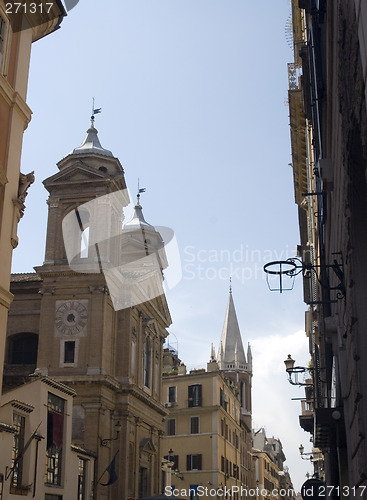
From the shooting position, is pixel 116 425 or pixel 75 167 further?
pixel 75 167

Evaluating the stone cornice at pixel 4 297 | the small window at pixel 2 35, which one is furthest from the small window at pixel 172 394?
the small window at pixel 2 35

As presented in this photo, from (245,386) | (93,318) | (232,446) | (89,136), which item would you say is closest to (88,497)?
(93,318)

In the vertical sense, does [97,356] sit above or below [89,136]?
below

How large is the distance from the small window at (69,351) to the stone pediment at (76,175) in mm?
10389

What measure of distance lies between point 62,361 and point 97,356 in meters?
2.04

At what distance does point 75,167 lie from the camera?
4247 cm

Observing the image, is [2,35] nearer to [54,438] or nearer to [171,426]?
[54,438]

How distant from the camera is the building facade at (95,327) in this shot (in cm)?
3703

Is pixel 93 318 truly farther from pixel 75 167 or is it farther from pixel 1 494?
pixel 1 494

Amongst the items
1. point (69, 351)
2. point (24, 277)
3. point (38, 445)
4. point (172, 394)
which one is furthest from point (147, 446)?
point (38, 445)

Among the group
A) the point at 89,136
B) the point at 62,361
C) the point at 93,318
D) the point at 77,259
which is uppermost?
the point at 89,136

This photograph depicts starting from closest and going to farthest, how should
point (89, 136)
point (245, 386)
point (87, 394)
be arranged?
1. point (87, 394)
2. point (89, 136)
3. point (245, 386)

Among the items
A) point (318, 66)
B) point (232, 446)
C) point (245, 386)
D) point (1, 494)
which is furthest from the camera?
point (245, 386)

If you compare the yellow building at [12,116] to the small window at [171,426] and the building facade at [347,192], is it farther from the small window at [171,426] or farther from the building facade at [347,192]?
the small window at [171,426]
